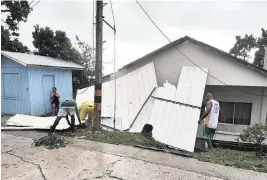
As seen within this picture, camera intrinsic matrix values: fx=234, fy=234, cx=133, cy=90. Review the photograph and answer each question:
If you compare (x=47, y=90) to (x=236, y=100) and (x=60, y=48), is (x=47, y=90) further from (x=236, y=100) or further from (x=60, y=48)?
(x=236, y=100)

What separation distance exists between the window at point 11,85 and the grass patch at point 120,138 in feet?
18.9

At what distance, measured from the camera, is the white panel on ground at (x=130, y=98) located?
28.5 ft

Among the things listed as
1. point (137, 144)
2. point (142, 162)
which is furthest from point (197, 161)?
point (137, 144)

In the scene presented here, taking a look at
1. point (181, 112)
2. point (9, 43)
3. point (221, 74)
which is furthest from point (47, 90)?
point (9, 43)

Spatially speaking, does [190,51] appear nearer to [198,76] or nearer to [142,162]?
[198,76]

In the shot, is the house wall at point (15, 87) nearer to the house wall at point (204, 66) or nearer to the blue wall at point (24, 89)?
the blue wall at point (24, 89)

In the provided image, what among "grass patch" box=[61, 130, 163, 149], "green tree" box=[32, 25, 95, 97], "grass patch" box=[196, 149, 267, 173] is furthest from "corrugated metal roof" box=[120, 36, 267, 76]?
"green tree" box=[32, 25, 95, 97]

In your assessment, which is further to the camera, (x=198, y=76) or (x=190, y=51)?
(x=190, y=51)

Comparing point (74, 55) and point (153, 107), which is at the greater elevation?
point (74, 55)

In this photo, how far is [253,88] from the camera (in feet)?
29.7

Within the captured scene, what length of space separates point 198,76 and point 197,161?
3983 mm

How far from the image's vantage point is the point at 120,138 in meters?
6.95

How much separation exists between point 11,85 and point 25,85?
0.96m

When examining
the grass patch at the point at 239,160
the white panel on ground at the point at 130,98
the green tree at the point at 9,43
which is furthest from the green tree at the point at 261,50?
the grass patch at the point at 239,160
